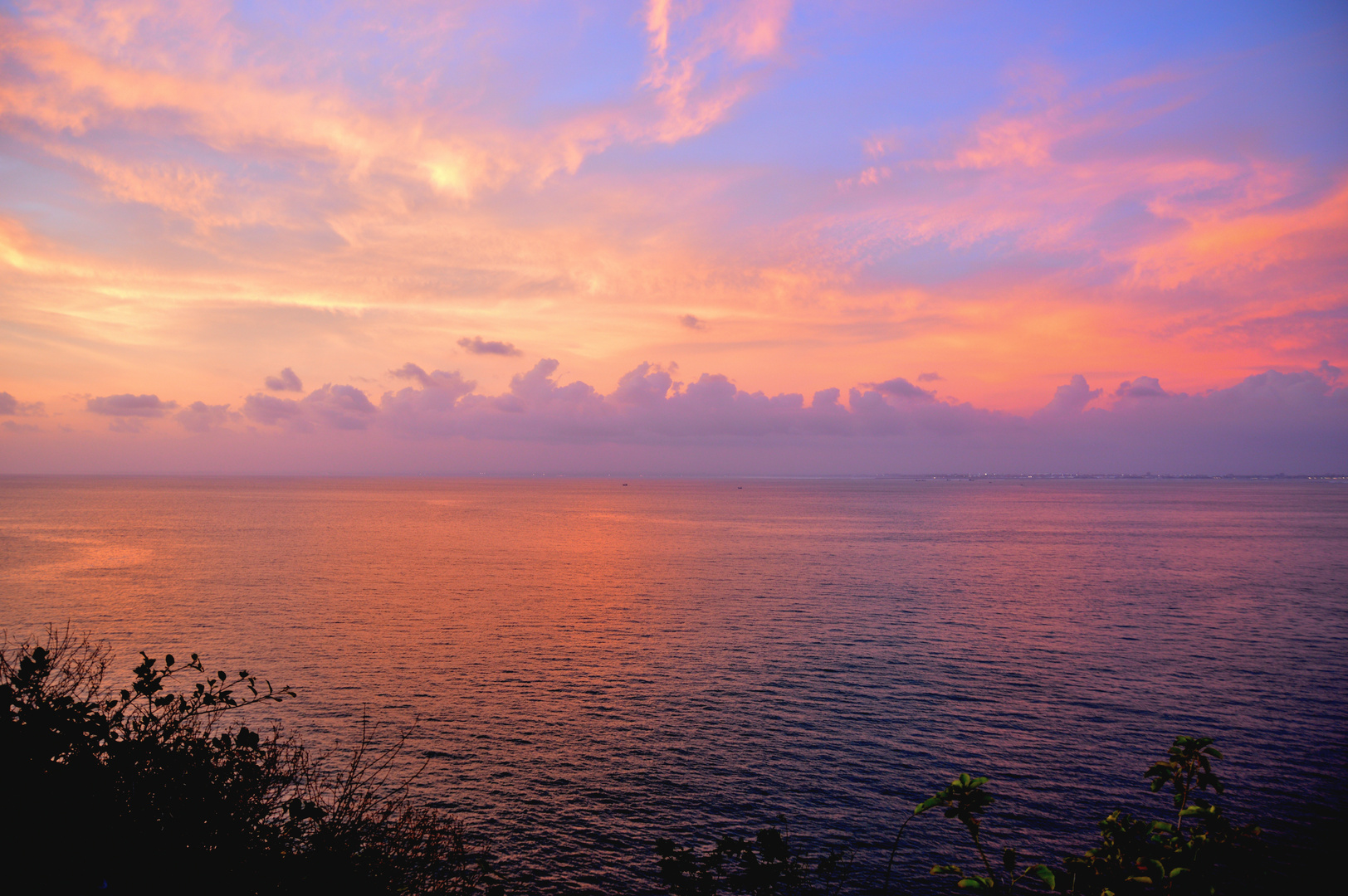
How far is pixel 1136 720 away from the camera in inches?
1451

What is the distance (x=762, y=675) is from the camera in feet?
147

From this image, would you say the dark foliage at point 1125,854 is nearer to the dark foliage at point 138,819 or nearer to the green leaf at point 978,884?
the green leaf at point 978,884

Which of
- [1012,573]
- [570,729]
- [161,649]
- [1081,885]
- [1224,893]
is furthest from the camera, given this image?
[1012,573]

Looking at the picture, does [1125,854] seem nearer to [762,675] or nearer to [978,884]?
[978,884]

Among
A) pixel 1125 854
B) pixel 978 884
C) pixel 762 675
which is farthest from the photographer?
pixel 762 675

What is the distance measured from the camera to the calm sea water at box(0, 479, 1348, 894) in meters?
28.2

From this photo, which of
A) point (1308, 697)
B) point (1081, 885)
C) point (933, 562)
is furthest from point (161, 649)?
point (933, 562)

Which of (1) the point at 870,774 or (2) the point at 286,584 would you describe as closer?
(1) the point at 870,774

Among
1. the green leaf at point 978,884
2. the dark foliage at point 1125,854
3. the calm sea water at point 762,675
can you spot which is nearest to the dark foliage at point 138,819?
the dark foliage at point 1125,854

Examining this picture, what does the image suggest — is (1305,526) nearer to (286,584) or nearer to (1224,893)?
(1224,893)

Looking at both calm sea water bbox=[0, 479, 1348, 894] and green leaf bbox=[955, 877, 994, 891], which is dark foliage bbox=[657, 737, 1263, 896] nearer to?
green leaf bbox=[955, 877, 994, 891]

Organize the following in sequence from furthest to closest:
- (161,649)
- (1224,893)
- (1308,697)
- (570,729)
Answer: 1. (161,649)
2. (1308,697)
3. (570,729)
4. (1224,893)

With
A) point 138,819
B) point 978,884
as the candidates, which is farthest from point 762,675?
point 978,884

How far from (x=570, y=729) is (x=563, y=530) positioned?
123259 millimetres
